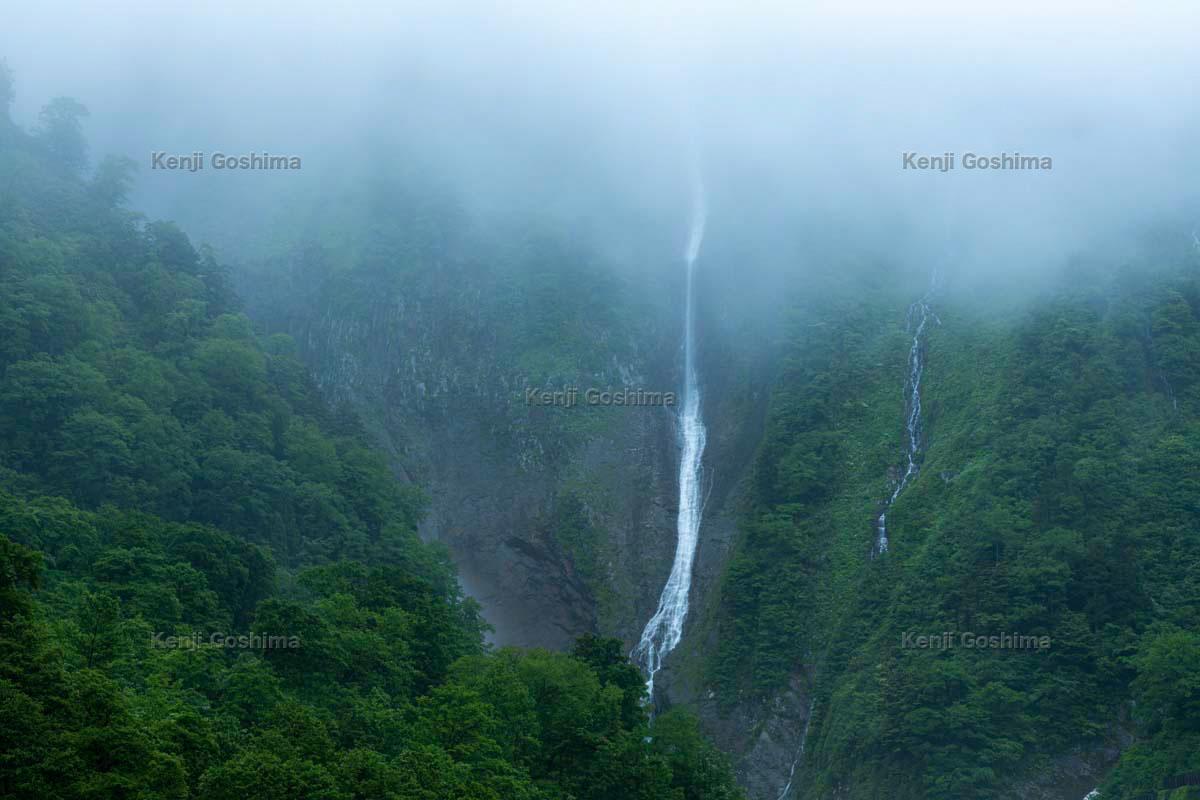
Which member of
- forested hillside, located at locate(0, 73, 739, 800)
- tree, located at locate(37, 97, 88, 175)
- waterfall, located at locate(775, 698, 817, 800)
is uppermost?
tree, located at locate(37, 97, 88, 175)

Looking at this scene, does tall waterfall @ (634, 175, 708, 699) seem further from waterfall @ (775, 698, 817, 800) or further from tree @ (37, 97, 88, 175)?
tree @ (37, 97, 88, 175)

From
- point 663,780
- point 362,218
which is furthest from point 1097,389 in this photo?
point 362,218

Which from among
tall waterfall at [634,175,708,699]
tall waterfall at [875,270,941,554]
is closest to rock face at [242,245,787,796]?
tall waterfall at [634,175,708,699]

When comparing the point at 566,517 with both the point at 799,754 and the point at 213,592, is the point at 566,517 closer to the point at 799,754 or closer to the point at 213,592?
the point at 799,754

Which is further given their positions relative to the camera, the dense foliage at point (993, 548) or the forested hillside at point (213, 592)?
the dense foliage at point (993, 548)

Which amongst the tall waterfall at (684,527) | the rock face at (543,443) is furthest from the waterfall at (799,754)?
the tall waterfall at (684,527)

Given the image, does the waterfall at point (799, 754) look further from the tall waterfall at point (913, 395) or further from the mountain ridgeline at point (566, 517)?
the tall waterfall at point (913, 395)

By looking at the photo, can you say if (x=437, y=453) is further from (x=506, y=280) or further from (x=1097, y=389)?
(x=1097, y=389)
